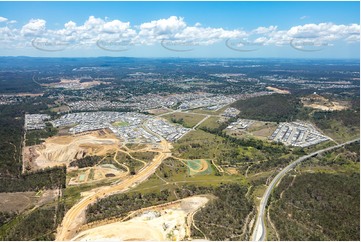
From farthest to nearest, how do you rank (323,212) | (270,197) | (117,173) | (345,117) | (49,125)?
(49,125)
(345,117)
(117,173)
(270,197)
(323,212)

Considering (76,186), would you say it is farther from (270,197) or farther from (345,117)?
(345,117)

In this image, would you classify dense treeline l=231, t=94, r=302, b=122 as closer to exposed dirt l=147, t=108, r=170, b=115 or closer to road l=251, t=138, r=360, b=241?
exposed dirt l=147, t=108, r=170, b=115

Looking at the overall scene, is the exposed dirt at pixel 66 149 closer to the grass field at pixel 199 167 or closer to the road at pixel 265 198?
the grass field at pixel 199 167

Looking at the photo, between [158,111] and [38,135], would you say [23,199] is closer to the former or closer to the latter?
[38,135]

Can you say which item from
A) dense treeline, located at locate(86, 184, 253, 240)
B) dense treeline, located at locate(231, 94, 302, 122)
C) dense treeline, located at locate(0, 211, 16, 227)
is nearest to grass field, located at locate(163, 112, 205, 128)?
dense treeline, located at locate(231, 94, 302, 122)

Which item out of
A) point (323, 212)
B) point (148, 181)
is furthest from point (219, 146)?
point (323, 212)

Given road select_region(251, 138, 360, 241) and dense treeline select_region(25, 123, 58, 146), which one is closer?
road select_region(251, 138, 360, 241)
